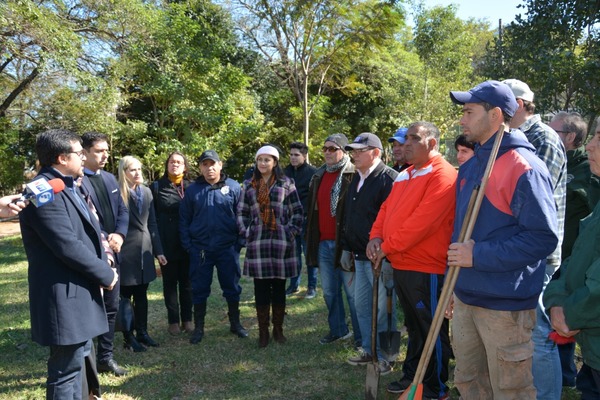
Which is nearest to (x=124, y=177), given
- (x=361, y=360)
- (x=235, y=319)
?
(x=235, y=319)

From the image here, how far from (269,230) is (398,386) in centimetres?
208

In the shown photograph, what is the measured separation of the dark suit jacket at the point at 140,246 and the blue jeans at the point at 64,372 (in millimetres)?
1656

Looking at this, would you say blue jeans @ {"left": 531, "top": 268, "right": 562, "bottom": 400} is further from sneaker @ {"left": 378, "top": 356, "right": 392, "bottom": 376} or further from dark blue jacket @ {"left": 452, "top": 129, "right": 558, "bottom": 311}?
sneaker @ {"left": 378, "top": 356, "right": 392, "bottom": 376}

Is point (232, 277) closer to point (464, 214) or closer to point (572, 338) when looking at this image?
point (464, 214)

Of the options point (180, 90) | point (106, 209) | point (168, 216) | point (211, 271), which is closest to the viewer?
point (106, 209)

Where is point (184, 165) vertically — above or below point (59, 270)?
above

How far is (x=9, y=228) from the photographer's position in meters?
18.1

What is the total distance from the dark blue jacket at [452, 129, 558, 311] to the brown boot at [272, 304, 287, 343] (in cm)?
286

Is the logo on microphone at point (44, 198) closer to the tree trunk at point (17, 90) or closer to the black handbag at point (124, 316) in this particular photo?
the black handbag at point (124, 316)

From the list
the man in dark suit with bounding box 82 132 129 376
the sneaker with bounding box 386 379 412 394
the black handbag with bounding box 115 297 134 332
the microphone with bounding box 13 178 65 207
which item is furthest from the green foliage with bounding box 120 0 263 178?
the sneaker with bounding box 386 379 412 394

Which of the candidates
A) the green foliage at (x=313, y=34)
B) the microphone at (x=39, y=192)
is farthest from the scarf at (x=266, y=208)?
the green foliage at (x=313, y=34)

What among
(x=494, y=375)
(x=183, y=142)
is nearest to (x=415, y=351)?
(x=494, y=375)

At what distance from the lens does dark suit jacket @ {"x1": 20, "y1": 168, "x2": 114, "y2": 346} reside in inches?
124

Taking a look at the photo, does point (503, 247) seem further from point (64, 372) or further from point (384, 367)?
point (64, 372)
